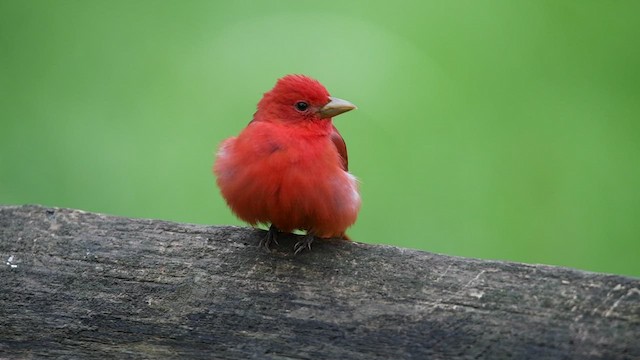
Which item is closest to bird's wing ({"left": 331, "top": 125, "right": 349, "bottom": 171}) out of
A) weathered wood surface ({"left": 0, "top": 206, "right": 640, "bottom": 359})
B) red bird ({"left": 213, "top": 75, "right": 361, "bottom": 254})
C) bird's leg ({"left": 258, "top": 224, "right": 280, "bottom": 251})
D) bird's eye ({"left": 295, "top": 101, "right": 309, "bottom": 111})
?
red bird ({"left": 213, "top": 75, "right": 361, "bottom": 254})

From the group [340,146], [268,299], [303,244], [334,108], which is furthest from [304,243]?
[334,108]

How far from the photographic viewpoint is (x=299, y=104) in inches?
138

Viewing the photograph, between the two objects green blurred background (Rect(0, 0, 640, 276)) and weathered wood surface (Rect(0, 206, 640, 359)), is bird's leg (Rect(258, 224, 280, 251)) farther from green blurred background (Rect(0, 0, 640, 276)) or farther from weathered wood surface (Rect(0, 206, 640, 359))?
green blurred background (Rect(0, 0, 640, 276))

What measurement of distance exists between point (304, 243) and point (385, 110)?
2076 millimetres

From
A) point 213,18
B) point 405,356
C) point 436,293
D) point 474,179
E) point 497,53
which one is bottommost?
point 405,356

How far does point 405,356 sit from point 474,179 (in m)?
2.19

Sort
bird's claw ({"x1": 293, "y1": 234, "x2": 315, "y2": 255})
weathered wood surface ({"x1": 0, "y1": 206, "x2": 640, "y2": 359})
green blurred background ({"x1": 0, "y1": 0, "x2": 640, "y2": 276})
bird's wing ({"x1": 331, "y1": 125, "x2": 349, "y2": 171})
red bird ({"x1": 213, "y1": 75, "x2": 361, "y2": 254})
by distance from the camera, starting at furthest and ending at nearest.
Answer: green blurred background ({"x1": 0, "y1": 0, "x2": 640, "y2": 276}) → bird's wing ({"x1": 331, "y1": 125, "x2": 349, "y2": 171}) → red bird ({"x1": 213, "y1": 75, "x2": 361, "y2": 254}) → bird's claw ({"x1": 293, "y1": 234, "x2": 315, "y2": 255}) → weathered wood surface ({"x1": 0, "y1": 206, "x2": 640, "y2": 359})

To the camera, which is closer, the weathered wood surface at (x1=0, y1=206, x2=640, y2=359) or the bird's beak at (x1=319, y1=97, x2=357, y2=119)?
the weathered wood surface at (x1=0, y1=206, x2=640, y2=359)

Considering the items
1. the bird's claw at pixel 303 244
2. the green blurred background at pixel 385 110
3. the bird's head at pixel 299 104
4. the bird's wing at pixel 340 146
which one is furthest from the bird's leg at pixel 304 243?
the green blurred background at pixel 385 110

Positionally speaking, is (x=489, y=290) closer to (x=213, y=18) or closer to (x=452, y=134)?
(x=452, y=134)

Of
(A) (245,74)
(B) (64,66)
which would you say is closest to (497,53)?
(A) (245,74)

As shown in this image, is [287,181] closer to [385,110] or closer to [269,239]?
[269,239]

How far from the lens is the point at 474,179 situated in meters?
4.56

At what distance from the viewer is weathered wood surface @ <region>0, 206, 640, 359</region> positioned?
2430mm
